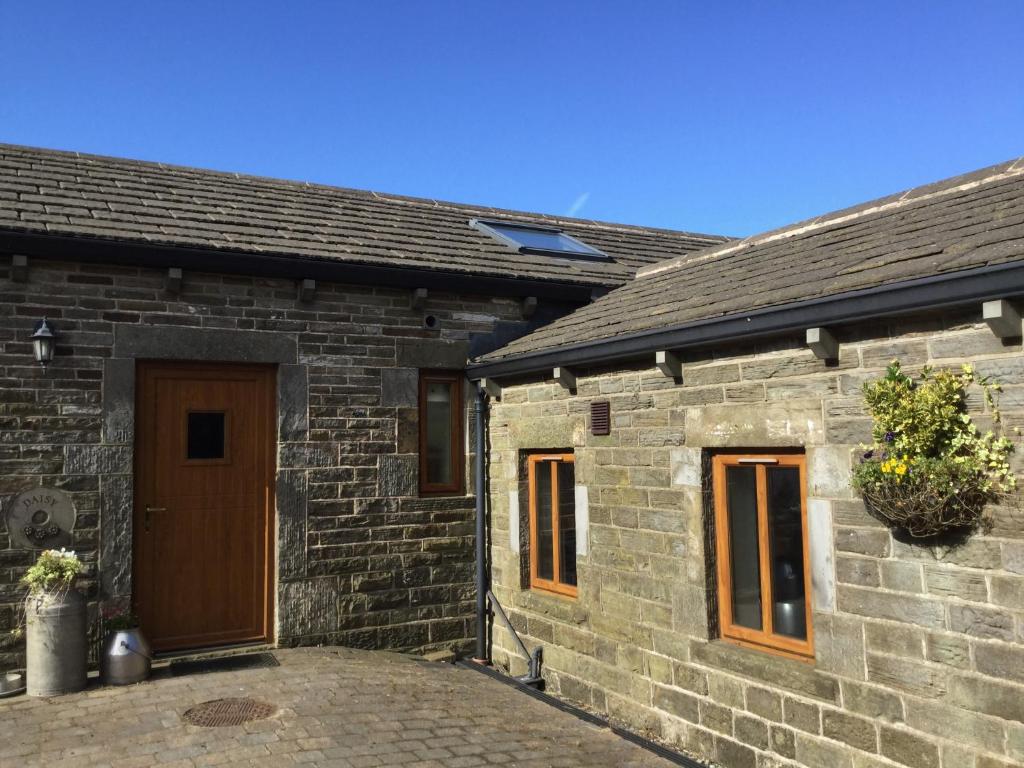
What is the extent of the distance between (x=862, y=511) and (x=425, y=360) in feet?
15.2

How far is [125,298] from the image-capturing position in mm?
7156

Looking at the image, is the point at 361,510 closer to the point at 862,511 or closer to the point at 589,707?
the point at 589,707

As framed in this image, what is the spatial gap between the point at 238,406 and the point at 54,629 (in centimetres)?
232

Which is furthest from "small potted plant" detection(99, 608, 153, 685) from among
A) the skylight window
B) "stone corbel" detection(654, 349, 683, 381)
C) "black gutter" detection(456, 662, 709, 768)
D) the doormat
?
the skylight window

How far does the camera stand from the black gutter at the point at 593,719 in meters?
5.58

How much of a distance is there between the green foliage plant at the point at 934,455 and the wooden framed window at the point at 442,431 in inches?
184

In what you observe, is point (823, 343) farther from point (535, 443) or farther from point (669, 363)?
point (535, 443)

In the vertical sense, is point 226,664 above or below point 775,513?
below

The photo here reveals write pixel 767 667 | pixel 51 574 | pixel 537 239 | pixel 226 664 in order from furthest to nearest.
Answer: pixel 537 239, pixel 226 664, pixel 51 574, pixel 767 667

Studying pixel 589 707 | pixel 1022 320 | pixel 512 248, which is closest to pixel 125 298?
pixel 512 248

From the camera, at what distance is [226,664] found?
6926 millimetres

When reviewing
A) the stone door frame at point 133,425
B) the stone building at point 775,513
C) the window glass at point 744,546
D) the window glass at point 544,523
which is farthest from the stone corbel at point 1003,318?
the stone door frame at point 133,425

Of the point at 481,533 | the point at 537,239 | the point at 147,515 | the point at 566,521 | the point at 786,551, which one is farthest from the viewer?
the point at 537,239

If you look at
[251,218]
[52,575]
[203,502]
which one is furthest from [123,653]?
[251,218]
